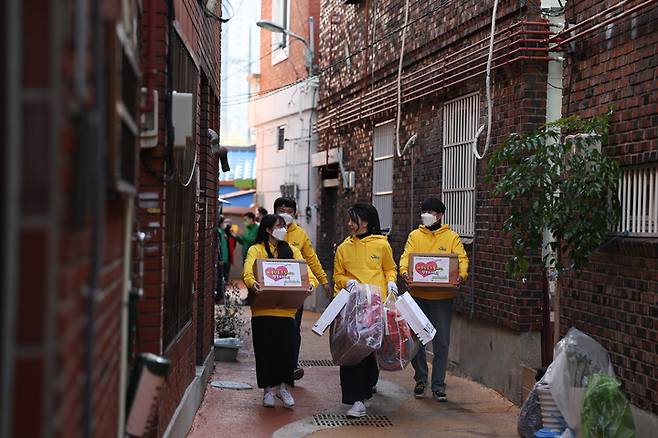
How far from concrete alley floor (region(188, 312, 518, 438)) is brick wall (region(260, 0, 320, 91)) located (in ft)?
33.9

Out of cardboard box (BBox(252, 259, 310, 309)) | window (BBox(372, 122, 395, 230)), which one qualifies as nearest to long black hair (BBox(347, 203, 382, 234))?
cardboard box (BBox(252, 259, 310, 309))

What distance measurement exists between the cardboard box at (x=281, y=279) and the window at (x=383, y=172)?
5122 mm

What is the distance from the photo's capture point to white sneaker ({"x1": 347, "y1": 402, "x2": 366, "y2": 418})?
810cm

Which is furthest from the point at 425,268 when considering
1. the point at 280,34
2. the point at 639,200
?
the point at 280,34

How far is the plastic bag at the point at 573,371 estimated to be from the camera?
5.92 metres

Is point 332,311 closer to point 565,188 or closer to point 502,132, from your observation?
point 565,188

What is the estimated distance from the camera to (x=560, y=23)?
8664 millimetres

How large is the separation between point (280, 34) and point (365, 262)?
13.7 meters

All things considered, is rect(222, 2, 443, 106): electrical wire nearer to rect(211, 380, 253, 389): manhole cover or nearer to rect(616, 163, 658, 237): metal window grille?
rect(616, 163, 658, 237): metal window grille

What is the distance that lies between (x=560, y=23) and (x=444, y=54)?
8.00 ft

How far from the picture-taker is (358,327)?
25.6ft

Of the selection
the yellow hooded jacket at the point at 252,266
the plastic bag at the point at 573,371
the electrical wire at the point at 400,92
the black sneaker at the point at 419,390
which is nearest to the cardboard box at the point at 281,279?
the yellow hooded jacket at the point at 252,266

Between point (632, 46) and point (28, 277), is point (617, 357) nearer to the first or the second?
point (632, 46)

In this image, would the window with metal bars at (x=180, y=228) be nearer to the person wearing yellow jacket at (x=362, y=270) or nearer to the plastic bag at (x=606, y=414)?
the person wearing yellow jacket at (x=362, y=270)
